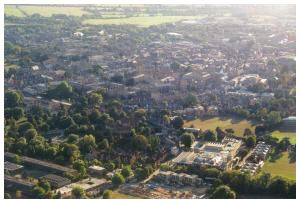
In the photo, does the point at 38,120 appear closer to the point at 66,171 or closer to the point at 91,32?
the point at 66,171

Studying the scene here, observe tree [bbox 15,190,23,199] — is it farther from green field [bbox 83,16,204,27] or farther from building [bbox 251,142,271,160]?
green field [bbox 83,16,204,27]

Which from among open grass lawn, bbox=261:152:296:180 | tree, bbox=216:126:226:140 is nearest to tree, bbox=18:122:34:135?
tree, bbox=216:126:226:140

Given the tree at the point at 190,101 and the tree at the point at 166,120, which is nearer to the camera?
the tree at the point at 166,120

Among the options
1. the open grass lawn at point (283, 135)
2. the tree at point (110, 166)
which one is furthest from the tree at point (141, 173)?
the open grass lawn at point (283, 135)

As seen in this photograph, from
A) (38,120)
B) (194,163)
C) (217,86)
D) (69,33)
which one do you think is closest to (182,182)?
(194,163)

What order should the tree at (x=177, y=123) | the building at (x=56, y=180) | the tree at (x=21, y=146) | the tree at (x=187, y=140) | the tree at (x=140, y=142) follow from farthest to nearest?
the tree at (x=177, y=123) < the tree at (x=187, y=140) < the tree at (x=140, y=142) < the tree at (x=21, y=146) < the building at (x=56, y=180)

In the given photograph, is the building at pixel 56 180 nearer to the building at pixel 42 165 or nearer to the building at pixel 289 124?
the building at pixel 42 165

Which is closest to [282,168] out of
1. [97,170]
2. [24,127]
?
[97,170]
